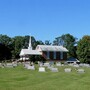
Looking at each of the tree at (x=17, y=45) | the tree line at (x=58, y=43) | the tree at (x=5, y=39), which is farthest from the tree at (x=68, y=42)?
the tree at (x=5, y=39)

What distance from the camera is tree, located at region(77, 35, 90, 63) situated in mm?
91806

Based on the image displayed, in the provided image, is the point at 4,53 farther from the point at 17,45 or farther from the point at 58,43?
the point at 58,43

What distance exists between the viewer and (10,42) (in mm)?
138625

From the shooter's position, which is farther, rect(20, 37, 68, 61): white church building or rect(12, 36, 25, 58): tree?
rect(12, 36, 25, 58): tree

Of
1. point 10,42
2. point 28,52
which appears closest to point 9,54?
point 28,52

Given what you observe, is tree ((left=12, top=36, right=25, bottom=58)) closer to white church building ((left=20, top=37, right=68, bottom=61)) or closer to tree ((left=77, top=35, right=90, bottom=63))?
white church building ((left=20, top=37, right=68, bottom=61))

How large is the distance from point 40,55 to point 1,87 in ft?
240

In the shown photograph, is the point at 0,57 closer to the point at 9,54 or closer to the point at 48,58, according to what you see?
the point at 9,54

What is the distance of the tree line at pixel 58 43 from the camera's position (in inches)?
3687

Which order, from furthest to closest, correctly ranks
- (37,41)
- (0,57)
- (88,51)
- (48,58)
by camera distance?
(37,41) → (0,57) → (48,58) → (88,51)

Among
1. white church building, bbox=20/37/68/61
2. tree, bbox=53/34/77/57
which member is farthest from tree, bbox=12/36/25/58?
white church building, bbox=20/37/68/61

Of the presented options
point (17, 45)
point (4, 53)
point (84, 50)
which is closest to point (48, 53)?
point (84, 50)

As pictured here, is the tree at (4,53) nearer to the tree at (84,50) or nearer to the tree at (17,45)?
the tree at (17,45)

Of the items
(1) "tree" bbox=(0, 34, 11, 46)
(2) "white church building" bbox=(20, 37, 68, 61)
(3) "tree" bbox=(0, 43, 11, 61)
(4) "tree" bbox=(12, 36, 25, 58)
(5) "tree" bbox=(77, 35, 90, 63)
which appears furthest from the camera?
(1) "tree" bbox=(0, 34, 11, 46)
